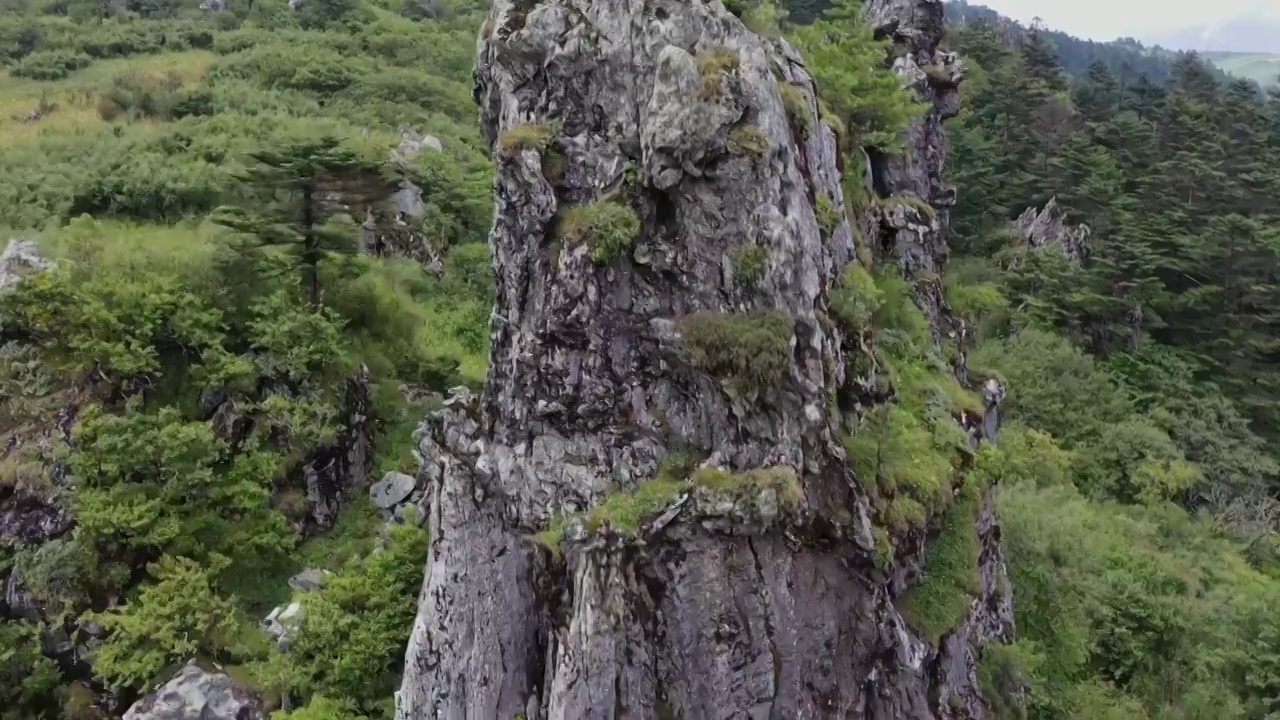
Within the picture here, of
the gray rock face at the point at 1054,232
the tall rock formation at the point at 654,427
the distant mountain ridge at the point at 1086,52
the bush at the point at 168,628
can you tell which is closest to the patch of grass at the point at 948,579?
the tall rock formation at the point at 654,427

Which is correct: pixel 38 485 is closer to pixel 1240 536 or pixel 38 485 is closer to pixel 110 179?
pixel 110 179

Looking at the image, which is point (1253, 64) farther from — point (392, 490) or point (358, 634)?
point (358, 634)

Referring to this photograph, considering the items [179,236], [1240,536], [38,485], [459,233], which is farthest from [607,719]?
[1240,536]

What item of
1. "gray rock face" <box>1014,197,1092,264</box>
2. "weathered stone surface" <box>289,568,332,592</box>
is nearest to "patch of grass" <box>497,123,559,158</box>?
"weathered stone surface" <box>289,568,332,592</box>

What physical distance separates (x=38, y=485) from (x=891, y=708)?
60.7 ft

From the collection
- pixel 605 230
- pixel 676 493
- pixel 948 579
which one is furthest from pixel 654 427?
pixel 948 579

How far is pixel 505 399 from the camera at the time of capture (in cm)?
1312

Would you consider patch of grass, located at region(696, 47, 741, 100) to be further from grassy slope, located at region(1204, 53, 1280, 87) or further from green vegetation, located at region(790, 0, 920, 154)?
grassy slope, located at region(1204, 53, 1280, 87)

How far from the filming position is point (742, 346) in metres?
11.6

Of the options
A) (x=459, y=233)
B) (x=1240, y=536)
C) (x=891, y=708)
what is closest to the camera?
(x=891, y=708)

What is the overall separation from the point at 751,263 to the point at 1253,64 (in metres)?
230

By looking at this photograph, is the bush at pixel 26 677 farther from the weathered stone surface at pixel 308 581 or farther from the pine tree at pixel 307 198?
the pine tree at pixel 307 198

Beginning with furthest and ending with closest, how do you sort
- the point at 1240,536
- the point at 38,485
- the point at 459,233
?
the point at 459,233 → the point at 1240,536 → the point at 38,485

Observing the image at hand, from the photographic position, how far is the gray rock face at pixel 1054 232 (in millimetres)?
41250
